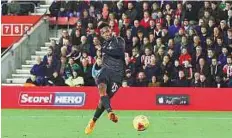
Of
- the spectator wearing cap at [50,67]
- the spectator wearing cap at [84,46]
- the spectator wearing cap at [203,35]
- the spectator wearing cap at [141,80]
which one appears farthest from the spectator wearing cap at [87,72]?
the spectator wearing cap at [203,35]

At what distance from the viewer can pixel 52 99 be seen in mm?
21016

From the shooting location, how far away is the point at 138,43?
913 inches

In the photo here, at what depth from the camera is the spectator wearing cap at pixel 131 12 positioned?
2431cm

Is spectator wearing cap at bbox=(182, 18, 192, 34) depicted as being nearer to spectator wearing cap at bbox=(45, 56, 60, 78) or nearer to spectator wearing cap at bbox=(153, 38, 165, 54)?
spectator wearing cap at bbox=(153, 38, 165, 54)

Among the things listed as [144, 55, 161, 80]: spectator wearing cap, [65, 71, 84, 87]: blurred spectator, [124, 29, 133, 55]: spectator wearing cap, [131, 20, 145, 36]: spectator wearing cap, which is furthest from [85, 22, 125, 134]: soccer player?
[131, 20, 145, 36]: spectator wearing cap

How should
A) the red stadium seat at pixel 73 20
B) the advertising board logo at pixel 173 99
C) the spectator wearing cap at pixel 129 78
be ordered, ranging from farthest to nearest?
1. the red stadium seat at pixel 73 20
2. the spectator wearing cap at pixel 129 78
3. the advertising board logo at pixel 173 99

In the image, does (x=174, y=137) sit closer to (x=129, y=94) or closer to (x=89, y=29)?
(x=129, y=94)

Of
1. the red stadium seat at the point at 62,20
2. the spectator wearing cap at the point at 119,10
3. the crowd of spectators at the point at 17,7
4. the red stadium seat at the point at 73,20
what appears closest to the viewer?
the spectator wearing cap at the point at 119,10

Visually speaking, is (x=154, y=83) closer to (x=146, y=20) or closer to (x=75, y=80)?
(x=75, y=80)

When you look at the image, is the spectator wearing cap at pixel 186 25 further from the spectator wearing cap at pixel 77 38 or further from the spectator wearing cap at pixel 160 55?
the spectator wearing cap at pixel 77 38

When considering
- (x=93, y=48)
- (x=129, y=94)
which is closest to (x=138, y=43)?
(x=93, y=48)

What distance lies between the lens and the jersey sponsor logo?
68.3 feet

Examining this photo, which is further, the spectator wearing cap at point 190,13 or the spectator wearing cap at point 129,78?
the spectator wearing cap at point 190,13

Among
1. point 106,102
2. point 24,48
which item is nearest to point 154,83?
point 24,48
